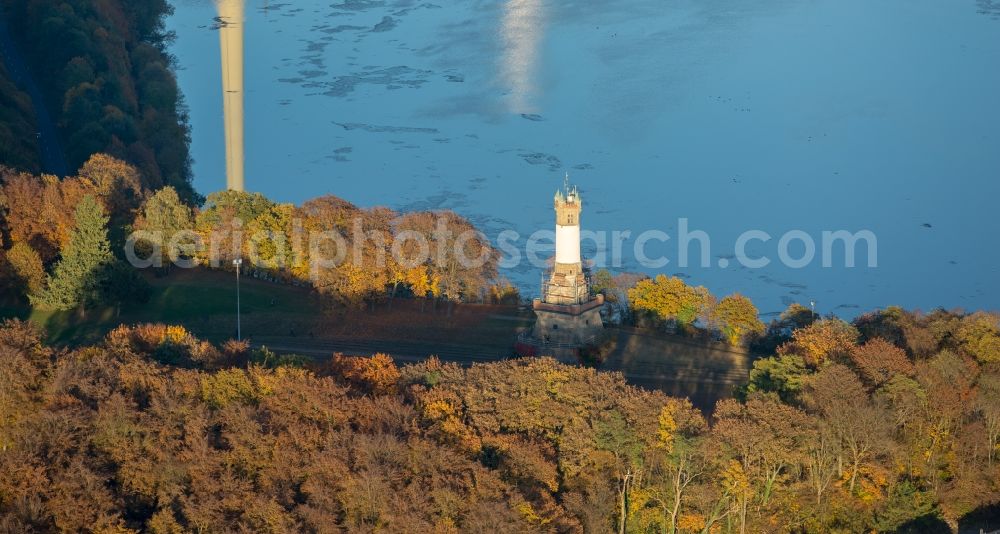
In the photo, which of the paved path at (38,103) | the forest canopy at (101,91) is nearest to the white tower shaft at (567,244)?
the forest canopy at (101,91)

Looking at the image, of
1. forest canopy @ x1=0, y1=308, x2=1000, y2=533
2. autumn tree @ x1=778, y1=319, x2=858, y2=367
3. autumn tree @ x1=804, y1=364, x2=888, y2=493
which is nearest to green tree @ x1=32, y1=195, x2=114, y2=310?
forest canopy @ x1=0, y1=308, x2=1000, y2=533

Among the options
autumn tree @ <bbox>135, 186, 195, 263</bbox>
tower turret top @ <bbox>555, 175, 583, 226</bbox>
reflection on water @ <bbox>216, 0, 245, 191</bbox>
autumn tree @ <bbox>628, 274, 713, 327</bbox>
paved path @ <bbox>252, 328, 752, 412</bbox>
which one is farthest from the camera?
reflection on water @ <bbox>216, 0, 245, 191</bbox>

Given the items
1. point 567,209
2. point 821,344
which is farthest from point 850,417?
point 567,209

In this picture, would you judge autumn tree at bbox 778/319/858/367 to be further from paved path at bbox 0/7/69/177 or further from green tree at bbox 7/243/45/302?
paved path at bbox 0/7/69/177

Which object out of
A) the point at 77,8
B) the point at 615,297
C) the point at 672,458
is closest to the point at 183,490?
the point at 672,458

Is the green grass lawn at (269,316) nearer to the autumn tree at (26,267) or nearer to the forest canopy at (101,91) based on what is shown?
the autumn tree at (26,267)

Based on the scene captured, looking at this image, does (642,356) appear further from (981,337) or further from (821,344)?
(981,337)

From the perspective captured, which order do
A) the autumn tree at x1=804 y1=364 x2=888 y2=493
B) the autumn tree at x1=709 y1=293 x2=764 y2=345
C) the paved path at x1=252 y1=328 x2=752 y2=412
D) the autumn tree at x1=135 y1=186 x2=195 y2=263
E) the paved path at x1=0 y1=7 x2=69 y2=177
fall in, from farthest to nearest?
the paved path at x1=0 y1=7 x2=69 y2=177
the autumn tree at x1=135 y1=186 x2=195 y2=263
the autumn tree at x1=709 y1=293 x2=764 y2=345
the paved path at x1=252 y1=328 x2=752 y2=412
the autumn tree at x1=804 y1=364 x2=888 y2=493
